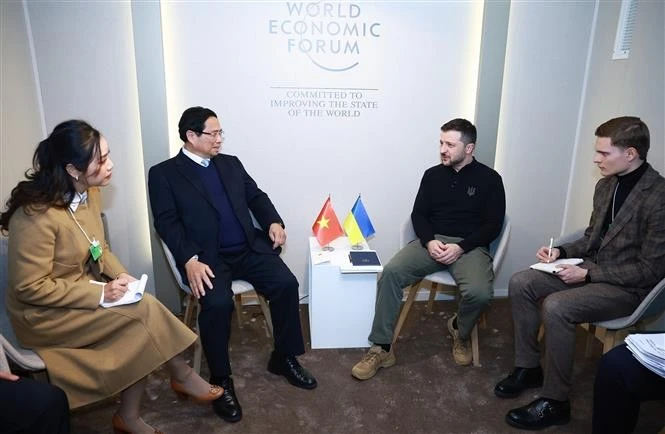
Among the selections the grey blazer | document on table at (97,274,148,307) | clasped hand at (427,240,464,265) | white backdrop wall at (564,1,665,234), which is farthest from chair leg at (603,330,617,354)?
document on table at (97,274,148,307)

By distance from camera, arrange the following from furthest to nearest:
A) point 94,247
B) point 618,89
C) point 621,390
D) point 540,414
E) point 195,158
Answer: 1. point 618,89
2. point 195,158
3. point 540,414
4. point 94,247
5. point 621,390

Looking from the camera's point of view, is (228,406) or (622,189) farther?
(622,189)

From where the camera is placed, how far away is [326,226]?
3230mm

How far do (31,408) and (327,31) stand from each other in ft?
8.96

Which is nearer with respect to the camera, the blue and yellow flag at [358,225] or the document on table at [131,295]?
the document on table at [131,295]

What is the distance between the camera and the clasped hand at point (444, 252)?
2926 millimetres

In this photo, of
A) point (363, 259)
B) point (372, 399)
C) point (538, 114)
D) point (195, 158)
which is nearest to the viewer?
point (372, 399)

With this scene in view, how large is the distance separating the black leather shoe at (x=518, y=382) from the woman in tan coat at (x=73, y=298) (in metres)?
1.77

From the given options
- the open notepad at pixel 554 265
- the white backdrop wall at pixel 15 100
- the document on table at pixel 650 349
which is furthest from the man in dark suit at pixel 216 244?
the document on table at pixel 650 349

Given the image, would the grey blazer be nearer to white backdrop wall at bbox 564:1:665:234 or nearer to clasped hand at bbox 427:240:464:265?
white backdrop wall at bbox 564:1:665:234

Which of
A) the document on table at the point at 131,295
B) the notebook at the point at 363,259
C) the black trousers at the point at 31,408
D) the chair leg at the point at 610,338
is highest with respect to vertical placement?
the document on table at the point at 131,295

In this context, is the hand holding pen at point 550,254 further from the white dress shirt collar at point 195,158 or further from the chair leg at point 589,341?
the white dress shirt collar at point 195,158

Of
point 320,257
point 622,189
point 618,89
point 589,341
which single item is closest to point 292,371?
point 320,257

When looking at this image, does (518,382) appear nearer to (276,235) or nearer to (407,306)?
(407,306)
